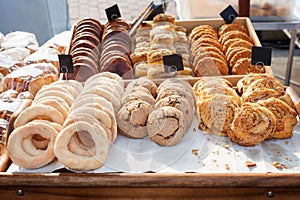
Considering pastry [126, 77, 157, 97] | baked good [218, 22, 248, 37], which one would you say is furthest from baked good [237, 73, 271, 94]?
baked good [218, 22, 248, 37]

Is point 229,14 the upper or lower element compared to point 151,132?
upper

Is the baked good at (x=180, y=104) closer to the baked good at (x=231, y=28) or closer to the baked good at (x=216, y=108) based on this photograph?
the baked good at (x=216, y=108)

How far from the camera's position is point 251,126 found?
1302mm

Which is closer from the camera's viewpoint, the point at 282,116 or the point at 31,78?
the point at 282,116

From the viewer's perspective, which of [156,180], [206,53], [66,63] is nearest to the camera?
[156,180]

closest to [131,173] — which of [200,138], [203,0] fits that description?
[200,138]

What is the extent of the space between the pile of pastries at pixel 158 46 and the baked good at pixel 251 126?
0.44 metres

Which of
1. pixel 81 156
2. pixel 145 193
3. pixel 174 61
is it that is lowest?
pixel 145 193

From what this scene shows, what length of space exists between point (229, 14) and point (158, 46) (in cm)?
56

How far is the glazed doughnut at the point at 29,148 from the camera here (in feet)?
3.96

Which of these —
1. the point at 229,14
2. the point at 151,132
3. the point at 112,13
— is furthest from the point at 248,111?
the point at 112,13

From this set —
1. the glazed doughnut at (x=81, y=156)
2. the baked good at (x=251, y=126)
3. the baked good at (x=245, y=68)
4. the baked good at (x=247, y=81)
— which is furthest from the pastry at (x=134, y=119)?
the baked good at (x=245, y=68)

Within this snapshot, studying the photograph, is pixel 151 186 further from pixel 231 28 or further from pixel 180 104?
pixel 231 28

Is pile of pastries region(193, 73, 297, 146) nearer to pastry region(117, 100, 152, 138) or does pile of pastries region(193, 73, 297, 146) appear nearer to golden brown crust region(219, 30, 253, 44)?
pastry region(117, 100, 152, 138)
